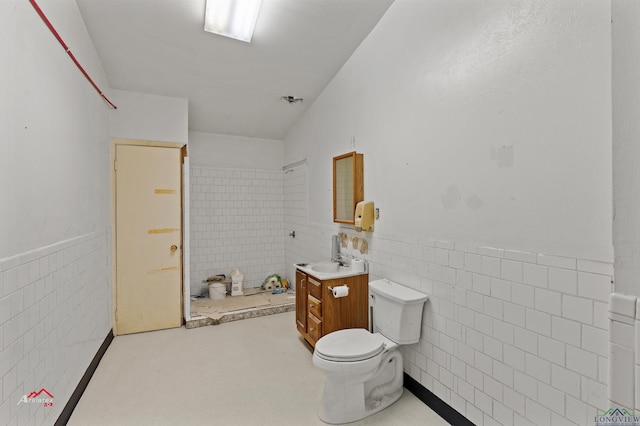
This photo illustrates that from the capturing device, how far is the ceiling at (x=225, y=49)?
2285 mm

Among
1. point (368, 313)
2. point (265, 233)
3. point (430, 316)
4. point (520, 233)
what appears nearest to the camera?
point (520, 233)

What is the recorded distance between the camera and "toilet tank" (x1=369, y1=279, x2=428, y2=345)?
201 centimetres

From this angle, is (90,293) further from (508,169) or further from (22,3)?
(508,169)

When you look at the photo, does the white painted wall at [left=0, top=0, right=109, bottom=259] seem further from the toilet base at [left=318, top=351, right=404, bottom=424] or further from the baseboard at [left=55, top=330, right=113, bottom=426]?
the toilet base at [left=318, top=351, right=404, bottom=424]

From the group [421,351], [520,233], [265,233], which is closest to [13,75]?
[520,233]

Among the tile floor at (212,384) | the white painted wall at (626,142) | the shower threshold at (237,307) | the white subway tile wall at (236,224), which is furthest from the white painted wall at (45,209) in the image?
the white painted wall at (626,142)

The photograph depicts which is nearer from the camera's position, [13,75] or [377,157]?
[13,75]

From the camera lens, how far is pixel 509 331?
1.49m

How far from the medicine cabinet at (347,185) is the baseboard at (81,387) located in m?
2.49

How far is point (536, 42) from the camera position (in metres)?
1.36

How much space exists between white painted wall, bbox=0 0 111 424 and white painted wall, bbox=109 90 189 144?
2.13ft

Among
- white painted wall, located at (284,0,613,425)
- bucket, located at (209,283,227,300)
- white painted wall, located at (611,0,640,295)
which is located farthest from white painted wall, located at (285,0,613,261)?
bucket, located at (209,283,227,300)

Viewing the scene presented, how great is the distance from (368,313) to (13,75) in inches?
111

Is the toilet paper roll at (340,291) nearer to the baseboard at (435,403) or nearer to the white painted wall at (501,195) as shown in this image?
the white painted wall at (501,195)
